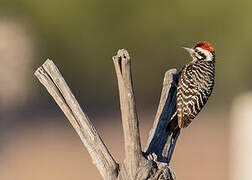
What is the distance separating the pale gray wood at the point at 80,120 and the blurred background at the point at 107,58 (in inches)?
595

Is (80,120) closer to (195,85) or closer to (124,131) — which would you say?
(124,131)

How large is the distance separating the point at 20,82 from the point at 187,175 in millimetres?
6204

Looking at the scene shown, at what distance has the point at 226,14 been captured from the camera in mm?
25344

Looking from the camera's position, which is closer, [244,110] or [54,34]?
[244,110]

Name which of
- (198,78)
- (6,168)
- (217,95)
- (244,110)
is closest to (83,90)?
(217,95)

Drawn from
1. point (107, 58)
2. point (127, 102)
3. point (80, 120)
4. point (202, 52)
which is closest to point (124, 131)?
point (127, 102)

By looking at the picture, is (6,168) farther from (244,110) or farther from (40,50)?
(244,110)

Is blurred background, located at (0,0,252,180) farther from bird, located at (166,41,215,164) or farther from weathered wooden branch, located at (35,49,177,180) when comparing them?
weathered wooden branch, located at (35,49,177,180)

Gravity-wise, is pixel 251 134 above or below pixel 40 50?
below

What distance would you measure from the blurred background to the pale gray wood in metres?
15.1

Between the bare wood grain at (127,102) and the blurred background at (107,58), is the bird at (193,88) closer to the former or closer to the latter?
the bare wood grain at (127,102)

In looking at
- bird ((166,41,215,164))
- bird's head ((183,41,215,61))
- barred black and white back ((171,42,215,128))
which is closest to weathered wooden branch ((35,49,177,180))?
bird ((166,41,215,164))

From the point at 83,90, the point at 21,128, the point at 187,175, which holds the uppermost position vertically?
the point at 83,90

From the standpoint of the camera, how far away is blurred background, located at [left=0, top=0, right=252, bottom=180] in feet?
70.2
